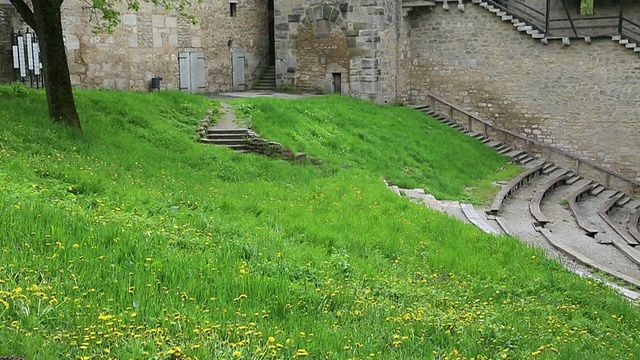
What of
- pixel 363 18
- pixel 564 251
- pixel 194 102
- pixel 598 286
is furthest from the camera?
pixel 363 18

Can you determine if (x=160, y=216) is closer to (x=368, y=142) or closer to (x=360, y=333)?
(x=360, y=333)

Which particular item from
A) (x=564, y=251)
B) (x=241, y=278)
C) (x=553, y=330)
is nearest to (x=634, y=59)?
(x=564, y=251)

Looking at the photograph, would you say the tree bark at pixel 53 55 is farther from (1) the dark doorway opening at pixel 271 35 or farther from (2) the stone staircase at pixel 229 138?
(1) the dark doorway opening at pixel 271 35

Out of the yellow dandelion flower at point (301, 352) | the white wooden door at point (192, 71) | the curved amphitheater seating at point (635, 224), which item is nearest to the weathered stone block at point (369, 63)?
the white wooden door at point (192, 71)

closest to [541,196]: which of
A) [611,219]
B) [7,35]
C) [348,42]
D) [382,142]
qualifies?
[611,219]

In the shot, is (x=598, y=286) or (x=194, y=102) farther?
(x=194, y=102)

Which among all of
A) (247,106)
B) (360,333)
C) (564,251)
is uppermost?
(247,106)

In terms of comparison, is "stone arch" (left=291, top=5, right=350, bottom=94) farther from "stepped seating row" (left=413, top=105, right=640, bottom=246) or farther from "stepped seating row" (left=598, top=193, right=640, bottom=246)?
"stepped seating row" (left=598, top=193, right=640, bottom=246)

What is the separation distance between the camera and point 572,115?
74.5 ft

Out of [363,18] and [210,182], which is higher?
[363,18]

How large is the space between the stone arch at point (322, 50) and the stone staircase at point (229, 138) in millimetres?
8854

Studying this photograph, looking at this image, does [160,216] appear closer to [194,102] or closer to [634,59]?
[194,102]

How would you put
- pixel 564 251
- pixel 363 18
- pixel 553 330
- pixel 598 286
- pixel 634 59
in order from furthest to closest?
pixel 363 18
pixel 634 59
pixel 564 251
pixel 598 286
pixel 553 330

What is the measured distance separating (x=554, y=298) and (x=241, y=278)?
4458 mm
